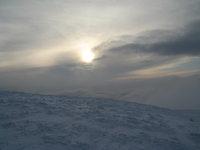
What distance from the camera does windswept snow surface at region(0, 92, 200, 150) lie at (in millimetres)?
18828

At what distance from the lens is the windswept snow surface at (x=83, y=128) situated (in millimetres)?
18828

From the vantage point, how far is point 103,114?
87.8 feet

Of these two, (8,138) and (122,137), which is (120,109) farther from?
(8,138)

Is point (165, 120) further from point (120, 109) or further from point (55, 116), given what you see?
point (55, 116)

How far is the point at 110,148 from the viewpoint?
61.4ft

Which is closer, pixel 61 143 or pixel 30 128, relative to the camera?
pixel 61 143

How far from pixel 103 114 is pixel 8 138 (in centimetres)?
1005

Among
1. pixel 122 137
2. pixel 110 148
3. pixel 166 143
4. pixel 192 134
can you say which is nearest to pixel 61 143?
pixel 110 148

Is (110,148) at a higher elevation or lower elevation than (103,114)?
lower

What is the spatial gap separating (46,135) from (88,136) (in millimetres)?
2777

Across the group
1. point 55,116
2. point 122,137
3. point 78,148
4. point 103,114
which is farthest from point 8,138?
point 103,114

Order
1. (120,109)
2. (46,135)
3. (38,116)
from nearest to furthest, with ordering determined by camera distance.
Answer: (46,135)
(38,116)
(120,109)

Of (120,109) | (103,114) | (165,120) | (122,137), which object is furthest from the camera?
(120,109)

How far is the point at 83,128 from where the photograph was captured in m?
21.9
